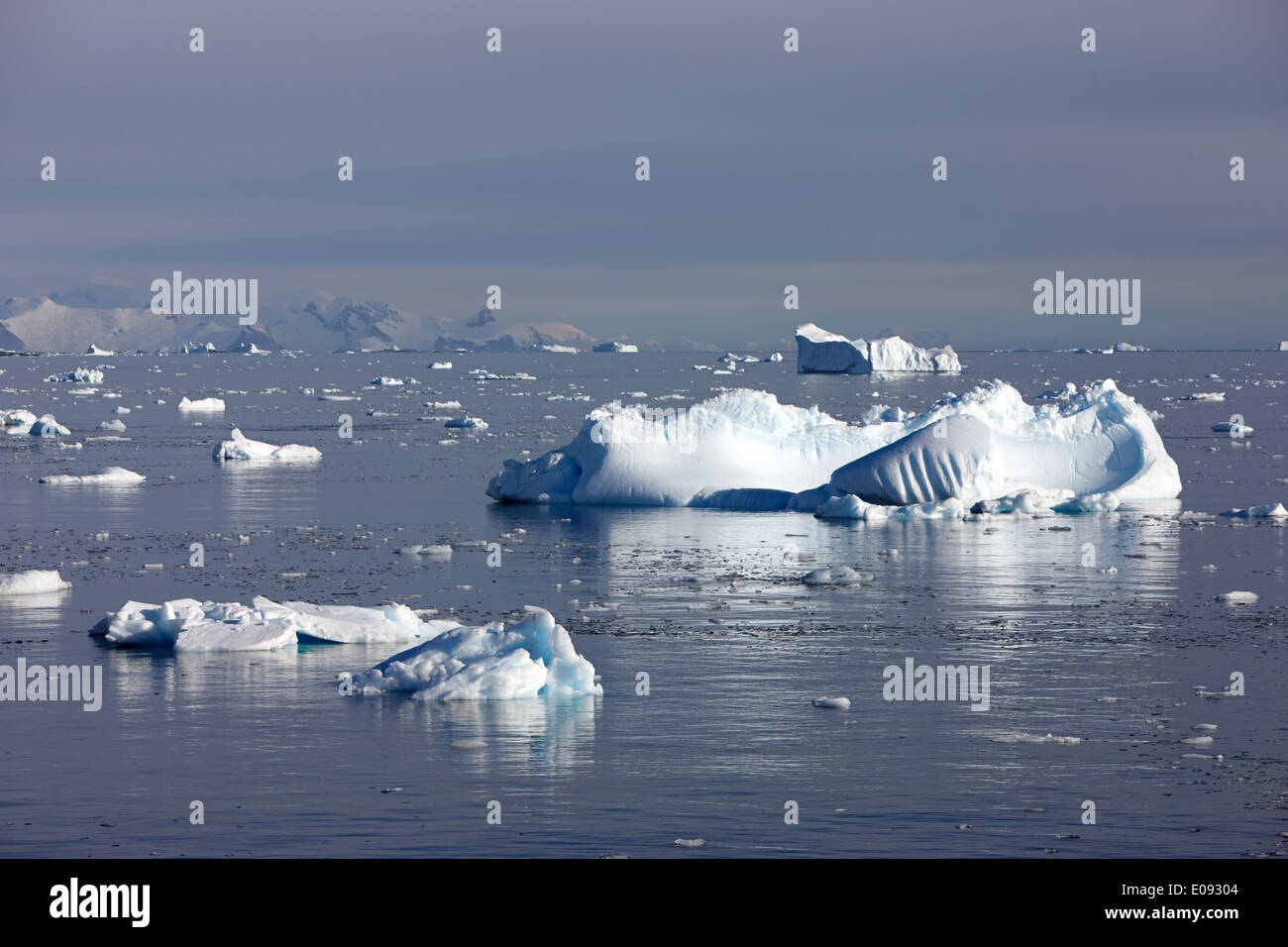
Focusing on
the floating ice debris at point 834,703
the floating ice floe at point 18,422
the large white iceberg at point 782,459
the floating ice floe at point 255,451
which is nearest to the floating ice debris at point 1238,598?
the floating ice debris at point 834,703

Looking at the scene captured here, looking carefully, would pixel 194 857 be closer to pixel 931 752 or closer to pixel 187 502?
pixel 931 752

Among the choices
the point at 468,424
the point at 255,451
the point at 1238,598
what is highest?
the point at 468,424

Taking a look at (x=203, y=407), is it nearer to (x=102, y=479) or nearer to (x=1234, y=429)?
(x=102, y=479)

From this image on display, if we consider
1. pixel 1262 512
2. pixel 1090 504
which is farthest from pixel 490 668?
pixel 1262 512

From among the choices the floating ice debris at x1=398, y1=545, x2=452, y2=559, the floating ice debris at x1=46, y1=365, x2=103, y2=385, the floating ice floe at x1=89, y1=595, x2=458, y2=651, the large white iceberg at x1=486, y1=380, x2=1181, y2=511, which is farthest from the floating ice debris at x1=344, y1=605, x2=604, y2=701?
the floating ice debris at x1=46, y1=365, x2=103, y2=385
